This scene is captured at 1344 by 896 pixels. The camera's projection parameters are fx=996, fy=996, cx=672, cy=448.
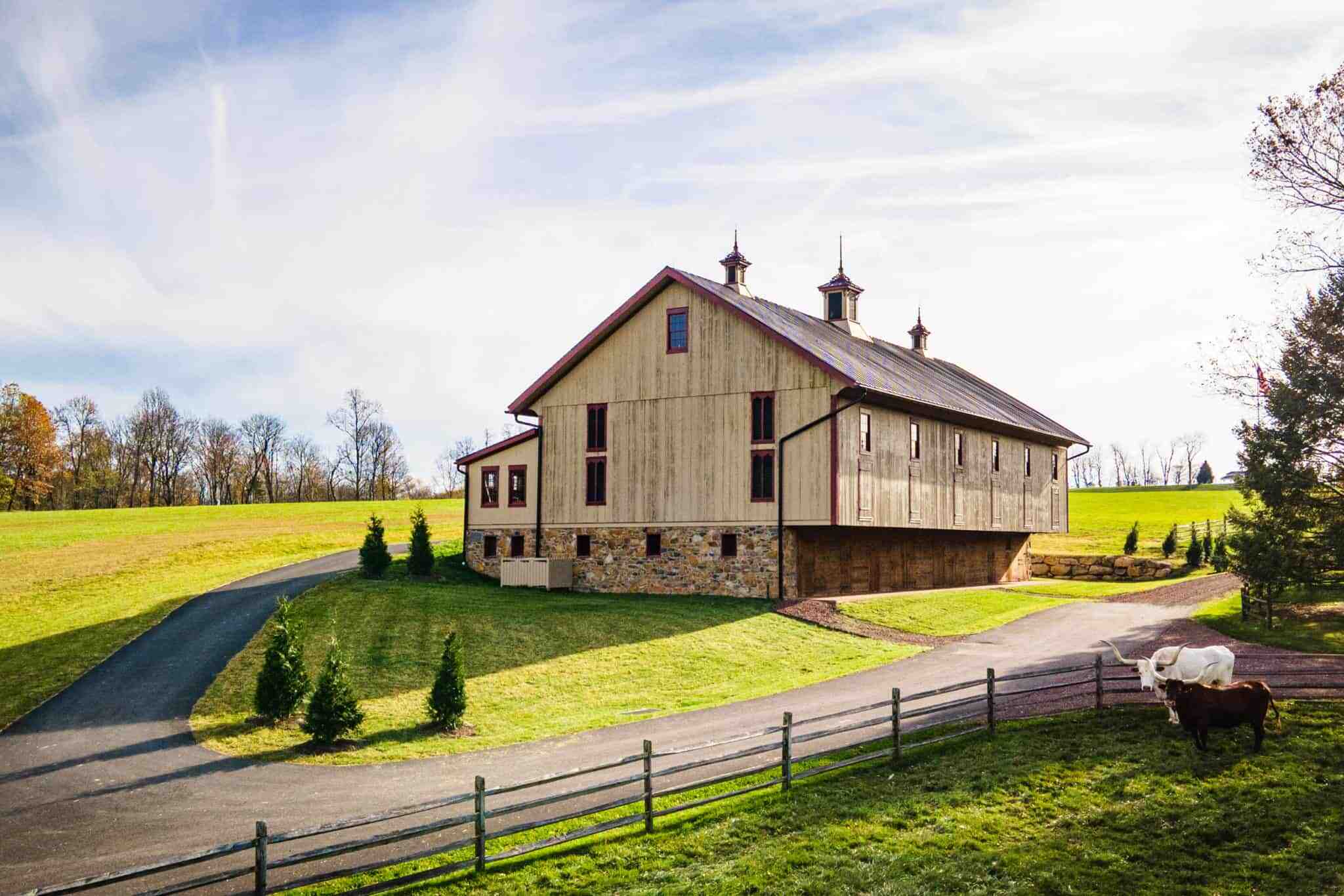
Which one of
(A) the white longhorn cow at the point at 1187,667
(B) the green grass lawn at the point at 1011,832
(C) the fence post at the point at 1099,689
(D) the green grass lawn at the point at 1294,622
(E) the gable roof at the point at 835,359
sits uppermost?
(E) the gable roof at the point at 835,359

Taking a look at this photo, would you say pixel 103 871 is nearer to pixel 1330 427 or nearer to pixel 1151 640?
pixel 1151 640

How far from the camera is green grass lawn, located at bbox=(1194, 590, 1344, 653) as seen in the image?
2753 centimetres

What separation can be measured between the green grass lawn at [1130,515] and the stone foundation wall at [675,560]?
80.5 feet

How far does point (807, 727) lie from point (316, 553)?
3595 cm

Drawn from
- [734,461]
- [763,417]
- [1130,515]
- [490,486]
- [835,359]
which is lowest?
[1130,515]

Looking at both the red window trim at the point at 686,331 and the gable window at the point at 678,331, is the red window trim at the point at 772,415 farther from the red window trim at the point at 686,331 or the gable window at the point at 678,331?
the gable window at the point at 678,331

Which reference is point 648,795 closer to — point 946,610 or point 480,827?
point 480,827

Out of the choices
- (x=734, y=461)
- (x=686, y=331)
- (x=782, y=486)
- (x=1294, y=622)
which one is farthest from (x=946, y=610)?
(x=686, y=331)

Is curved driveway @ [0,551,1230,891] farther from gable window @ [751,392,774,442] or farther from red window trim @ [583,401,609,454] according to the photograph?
red window trim @ [583,401,609,454]

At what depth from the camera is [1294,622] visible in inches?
1222

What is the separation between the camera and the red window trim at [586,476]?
130 ft

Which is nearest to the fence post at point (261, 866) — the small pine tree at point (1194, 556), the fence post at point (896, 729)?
the fence post at point (896, 729)

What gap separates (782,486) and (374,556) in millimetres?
15873

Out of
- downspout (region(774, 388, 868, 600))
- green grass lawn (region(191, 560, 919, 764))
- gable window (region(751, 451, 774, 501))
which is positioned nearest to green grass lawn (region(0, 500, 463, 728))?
green grass lawn (region(191, 560, 919, 764))
